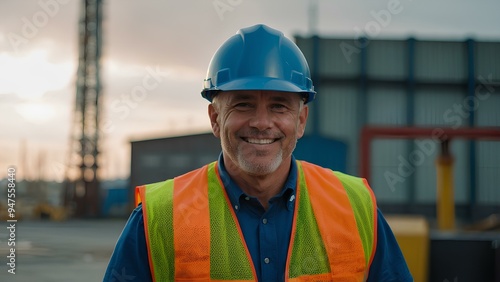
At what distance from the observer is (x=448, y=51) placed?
23.2m

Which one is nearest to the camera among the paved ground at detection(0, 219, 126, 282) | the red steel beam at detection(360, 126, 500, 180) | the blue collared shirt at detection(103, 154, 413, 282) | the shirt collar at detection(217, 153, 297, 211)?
the blue collared shirt at detection(103, 154, 413, 282)

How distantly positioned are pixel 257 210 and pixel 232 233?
12cm

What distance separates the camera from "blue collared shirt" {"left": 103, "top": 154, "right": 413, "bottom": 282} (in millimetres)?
2324

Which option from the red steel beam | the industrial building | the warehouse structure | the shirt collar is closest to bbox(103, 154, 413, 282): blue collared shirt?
the shirt collar

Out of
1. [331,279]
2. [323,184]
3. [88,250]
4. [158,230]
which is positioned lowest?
[88,250]

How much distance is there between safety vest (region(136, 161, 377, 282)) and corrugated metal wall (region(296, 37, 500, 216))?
19.9m

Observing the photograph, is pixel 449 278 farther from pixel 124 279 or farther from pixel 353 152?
pixel 353 152

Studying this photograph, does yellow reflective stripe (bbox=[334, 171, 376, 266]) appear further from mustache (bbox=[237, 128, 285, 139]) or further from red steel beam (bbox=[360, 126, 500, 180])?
red steel beam (bbox=[360, 126, 500, 180])

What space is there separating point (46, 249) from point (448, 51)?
15008mm

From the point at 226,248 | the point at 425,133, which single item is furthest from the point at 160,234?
the point at 425,133

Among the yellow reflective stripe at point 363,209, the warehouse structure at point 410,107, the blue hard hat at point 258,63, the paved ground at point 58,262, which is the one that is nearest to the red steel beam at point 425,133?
the paved ground at point 58,262

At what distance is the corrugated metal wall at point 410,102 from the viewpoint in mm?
22484

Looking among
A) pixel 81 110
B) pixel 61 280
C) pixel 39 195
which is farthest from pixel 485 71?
pixel 39 195

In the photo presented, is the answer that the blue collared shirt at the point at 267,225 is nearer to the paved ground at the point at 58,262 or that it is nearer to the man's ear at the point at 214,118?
the man's ear at the point at 214,118
